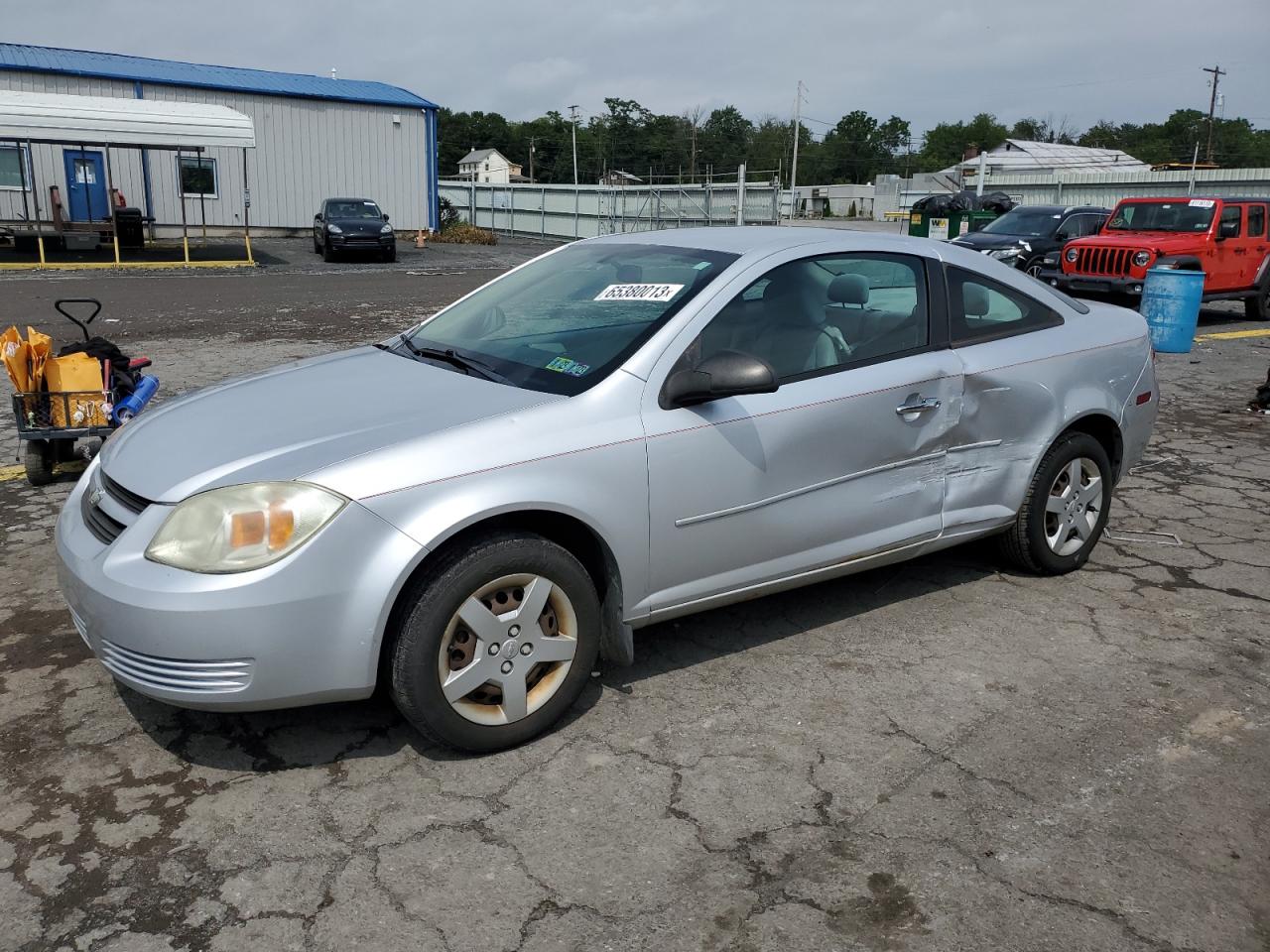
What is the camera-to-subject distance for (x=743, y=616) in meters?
4.35

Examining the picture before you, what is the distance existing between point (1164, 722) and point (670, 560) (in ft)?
5.79

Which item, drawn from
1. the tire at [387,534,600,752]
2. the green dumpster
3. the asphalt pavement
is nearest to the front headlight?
the tire at [387,534,600,752]

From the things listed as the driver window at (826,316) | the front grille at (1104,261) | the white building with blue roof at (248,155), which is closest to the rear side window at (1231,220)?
the front grille at (1104,261)

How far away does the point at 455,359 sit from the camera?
3.85m

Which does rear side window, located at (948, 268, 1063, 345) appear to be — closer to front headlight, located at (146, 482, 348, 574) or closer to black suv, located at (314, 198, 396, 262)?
front headlight, located at (146, 482, 348, 574)

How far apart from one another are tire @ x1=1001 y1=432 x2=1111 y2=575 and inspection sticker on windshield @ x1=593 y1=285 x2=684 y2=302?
189 centimetres

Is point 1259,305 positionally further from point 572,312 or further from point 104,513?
point 104,513

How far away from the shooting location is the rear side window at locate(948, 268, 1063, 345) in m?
4.27

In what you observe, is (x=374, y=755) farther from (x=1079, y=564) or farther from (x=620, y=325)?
(x=1079, y=564)

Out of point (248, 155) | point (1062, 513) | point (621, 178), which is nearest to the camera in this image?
point (1062, 513)

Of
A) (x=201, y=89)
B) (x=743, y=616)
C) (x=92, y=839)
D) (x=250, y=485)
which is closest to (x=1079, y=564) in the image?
(x=743, y=616)

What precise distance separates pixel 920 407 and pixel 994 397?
0.45 metres

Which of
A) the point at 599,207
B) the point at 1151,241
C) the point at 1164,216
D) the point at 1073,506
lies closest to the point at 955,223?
the point at 1164,216

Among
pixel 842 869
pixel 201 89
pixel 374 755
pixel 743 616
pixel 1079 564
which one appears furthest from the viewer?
pixel 201 89
